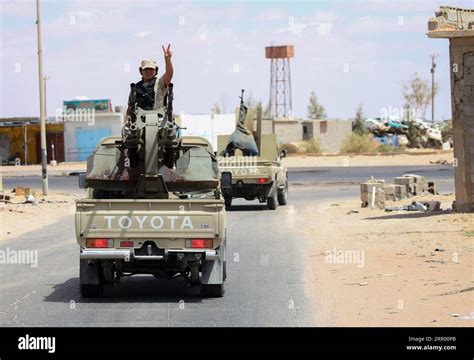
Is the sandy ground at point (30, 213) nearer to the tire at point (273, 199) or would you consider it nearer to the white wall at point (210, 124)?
the tire at point (273, 199)

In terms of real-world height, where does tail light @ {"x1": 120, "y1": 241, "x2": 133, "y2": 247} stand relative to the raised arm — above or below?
below

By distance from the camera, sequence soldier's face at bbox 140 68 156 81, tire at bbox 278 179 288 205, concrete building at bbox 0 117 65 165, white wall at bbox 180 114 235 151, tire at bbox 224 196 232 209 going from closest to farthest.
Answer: soldier's face at bbox 140 68 156 81 < tire at bbox 224 196 232 209 < tire at bbox 278 179 288 205 < white wall at bbox 180 114 235 151 < concrete building at bbox 0 117 65 165

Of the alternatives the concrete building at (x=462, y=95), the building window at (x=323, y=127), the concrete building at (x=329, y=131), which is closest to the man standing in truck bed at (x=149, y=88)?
the concrete building at (x=462, y=95)

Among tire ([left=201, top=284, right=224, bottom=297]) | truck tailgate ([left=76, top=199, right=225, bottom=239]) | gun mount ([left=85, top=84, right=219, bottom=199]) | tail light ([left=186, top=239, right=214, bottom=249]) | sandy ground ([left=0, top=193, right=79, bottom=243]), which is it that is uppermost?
gun mount ([left=85, top=84, right=219, bottom=199])

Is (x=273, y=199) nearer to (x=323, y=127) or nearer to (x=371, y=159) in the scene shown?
(x=371, y=159)

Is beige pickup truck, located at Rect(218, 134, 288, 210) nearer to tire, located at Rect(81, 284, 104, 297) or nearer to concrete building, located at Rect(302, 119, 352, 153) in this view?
tire, located at Rect(81, 284, 104, 297)

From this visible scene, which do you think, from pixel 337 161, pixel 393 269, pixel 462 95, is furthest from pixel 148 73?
pixel 337 161

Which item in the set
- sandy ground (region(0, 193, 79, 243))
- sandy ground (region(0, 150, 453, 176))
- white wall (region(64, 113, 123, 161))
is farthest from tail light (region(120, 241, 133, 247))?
white wall (region(64, 113, 123, 161))

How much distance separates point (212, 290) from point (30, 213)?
18.0m

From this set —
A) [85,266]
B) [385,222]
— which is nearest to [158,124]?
[85,266]

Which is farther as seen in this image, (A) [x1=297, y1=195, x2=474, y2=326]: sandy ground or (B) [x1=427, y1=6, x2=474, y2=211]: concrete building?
(B) [x1=427, y1=6, x2=474, y2=211]: concrete building

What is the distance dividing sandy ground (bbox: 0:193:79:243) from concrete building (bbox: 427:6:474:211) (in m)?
10.4

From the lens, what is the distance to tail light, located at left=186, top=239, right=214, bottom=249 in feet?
47.2
